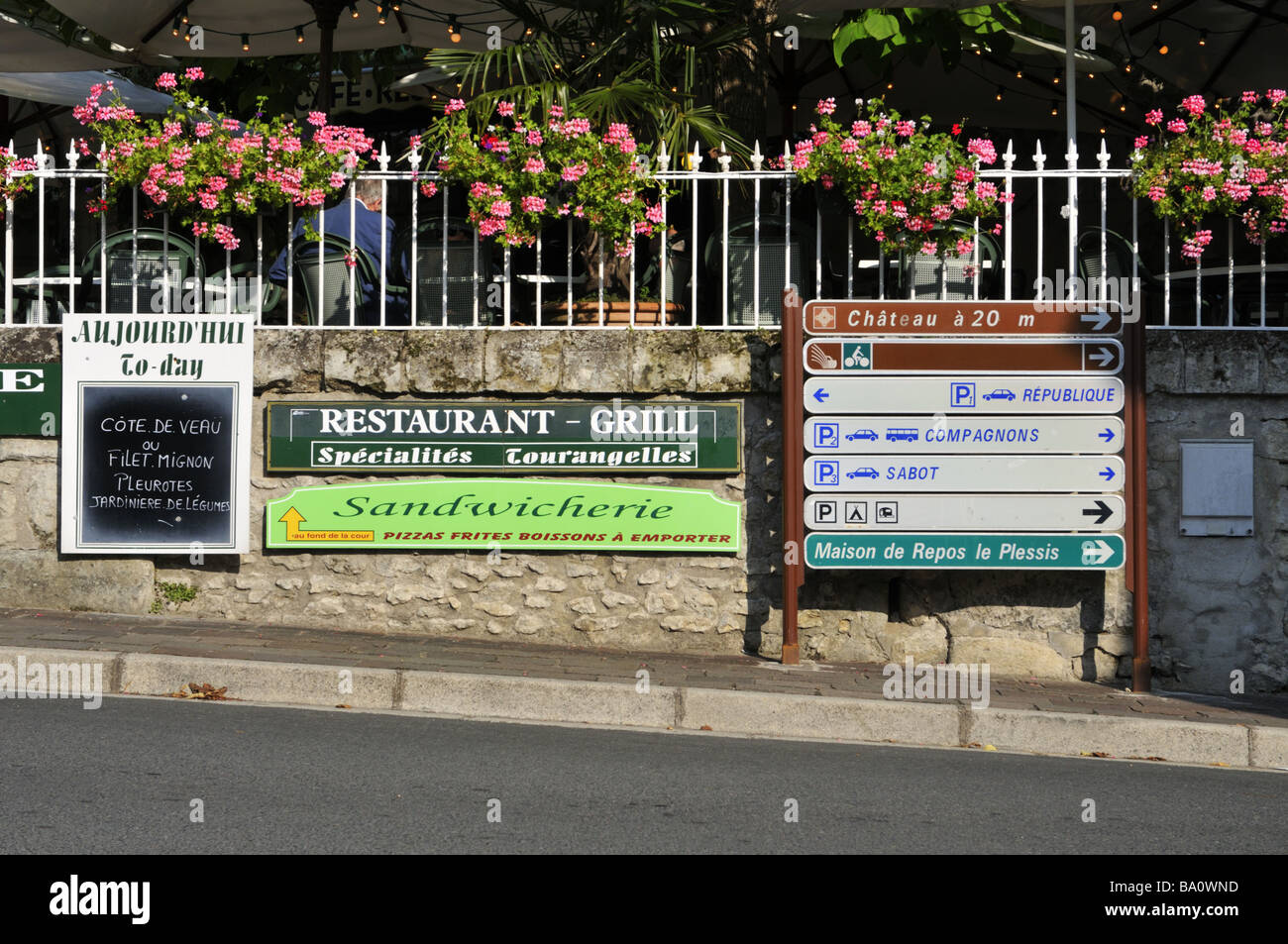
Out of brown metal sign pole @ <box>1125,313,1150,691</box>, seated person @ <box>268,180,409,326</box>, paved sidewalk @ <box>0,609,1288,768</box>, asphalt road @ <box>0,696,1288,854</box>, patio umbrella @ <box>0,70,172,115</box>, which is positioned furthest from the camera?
patio umbrella @ <box>0,70,172,115</box>

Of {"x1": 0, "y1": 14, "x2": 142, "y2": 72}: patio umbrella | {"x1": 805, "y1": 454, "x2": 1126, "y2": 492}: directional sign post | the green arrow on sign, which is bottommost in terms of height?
the green arrow on sign

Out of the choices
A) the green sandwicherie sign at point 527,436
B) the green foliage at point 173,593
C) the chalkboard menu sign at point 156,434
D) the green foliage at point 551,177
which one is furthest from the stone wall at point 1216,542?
the green foliage at point 173,593

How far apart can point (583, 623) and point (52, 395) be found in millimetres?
3217

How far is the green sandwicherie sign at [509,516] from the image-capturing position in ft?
24.8

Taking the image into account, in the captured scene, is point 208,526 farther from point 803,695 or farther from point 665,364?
point 803,695

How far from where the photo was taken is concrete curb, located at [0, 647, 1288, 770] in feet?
20.6

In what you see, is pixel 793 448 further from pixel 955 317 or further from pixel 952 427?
pixel 955 317

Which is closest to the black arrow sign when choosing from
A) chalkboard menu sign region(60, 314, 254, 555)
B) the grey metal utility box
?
the grey metal utility box

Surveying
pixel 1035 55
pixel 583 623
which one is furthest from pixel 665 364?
pixel 1035 55

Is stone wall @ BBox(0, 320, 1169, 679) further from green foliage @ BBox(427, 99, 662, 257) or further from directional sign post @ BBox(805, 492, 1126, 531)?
green foliage @ BBox(427, 99, 662, 257)

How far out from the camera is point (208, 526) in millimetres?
→ 7664

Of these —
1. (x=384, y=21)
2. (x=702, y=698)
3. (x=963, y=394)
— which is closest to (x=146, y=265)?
(x=384, y=21)

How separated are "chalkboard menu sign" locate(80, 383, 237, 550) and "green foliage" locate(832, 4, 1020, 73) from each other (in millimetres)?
5031

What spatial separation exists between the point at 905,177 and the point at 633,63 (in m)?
2.31
